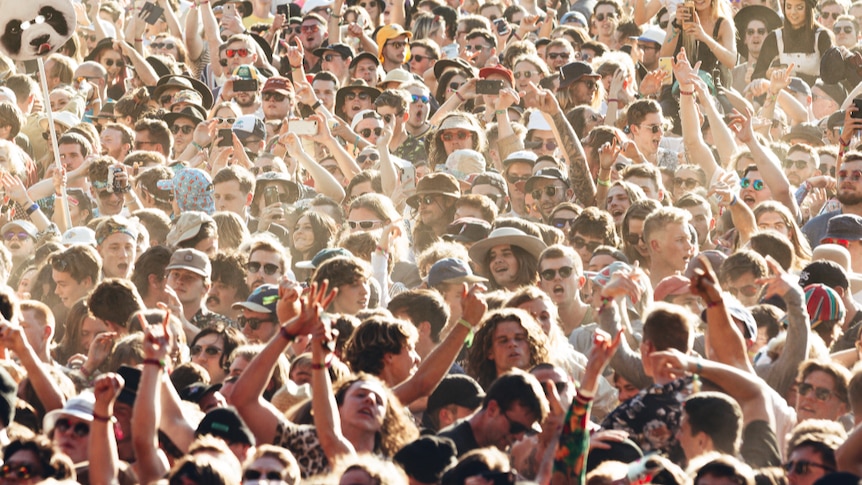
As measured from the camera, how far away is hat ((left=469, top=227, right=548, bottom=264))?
9664 millimetres

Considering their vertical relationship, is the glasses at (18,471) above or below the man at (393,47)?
below

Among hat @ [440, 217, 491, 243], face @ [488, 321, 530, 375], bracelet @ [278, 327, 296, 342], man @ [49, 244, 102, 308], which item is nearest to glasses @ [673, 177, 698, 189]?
hat @ [440, 217, 491, 243]

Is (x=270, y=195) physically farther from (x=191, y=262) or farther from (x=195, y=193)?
(x=191, y=262)

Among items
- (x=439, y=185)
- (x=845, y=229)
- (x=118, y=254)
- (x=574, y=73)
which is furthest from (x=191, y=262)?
(x=574, y=73)

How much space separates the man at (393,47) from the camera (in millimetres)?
15781

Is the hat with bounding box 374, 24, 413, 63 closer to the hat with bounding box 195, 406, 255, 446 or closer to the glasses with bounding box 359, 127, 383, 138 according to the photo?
the glasses with bounding box 359, 127, 383, 138

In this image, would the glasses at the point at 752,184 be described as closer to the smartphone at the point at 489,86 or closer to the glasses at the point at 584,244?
the glasses at the point at 584,244

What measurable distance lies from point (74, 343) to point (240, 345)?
1.40m

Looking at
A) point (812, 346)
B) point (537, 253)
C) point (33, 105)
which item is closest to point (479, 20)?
point (33, 105)

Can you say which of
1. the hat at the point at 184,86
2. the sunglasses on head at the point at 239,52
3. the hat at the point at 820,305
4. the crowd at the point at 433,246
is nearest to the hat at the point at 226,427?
the crowd at the point at 433,246

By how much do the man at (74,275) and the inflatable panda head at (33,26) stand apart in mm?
2069

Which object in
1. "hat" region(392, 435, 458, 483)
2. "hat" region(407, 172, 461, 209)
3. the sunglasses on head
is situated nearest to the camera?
"hat" region(392, 435, 458, 483)

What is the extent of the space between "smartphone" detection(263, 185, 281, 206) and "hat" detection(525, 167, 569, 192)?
72.2 inches

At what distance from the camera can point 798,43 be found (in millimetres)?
14641
